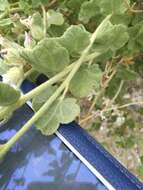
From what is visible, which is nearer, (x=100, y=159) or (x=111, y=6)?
(x=100, y=159)

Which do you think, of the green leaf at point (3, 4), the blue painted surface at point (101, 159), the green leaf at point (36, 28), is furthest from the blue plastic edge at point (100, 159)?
the green leaf at point (3, 4)

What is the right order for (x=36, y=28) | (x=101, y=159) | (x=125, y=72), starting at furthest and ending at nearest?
(x=125, y=72)
(x=36, y=28)
(x=101, y=159)

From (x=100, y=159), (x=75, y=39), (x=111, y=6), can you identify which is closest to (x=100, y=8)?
(x=111, y=6)

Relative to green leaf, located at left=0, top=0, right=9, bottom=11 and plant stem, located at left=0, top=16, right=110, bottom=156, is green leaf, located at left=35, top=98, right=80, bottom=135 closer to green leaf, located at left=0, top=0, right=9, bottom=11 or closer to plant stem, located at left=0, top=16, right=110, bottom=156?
plant stem, located at left=0, top=16, right=110, bottom=156

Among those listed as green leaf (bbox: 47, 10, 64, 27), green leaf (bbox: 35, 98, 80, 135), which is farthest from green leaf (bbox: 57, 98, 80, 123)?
green leaf (bbox: 47, 10, 64, 27)

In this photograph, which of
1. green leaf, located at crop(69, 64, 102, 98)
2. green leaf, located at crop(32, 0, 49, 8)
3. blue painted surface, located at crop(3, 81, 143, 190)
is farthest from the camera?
green leaf, located at crop(32, 0, 49, 8)

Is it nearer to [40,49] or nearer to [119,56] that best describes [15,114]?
[40,49]

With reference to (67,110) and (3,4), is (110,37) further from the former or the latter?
(3,4)
